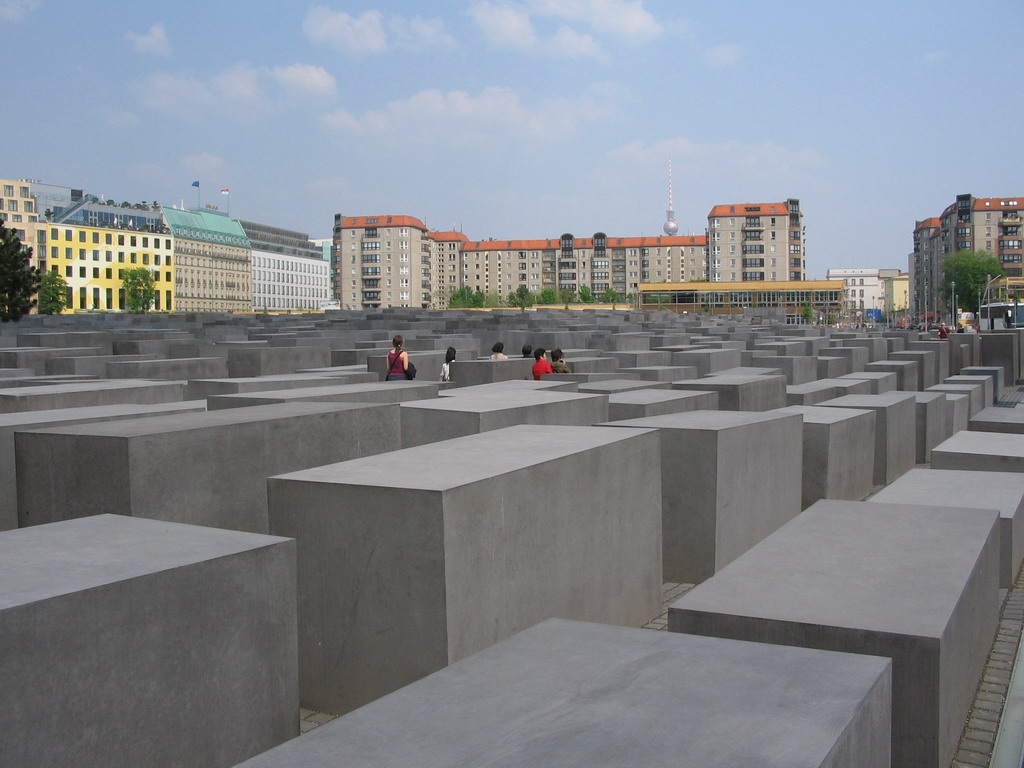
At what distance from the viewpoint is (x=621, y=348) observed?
2211cm

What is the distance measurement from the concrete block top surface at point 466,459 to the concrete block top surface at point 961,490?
1.85 m

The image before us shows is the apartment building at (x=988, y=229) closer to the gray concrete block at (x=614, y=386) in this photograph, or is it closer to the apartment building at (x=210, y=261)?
the apartment building at (x=210, y=261)

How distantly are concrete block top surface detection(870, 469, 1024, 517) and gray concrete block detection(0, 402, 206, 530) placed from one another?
4917mm

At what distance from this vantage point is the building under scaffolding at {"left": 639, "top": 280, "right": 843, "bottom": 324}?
9950cm

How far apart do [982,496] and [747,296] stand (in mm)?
96891

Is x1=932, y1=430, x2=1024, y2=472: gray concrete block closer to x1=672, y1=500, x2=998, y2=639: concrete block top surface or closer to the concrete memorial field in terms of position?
the concrete memorial field

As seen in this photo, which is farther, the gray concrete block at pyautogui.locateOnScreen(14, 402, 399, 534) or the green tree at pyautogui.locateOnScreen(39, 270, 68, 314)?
the green tree at pyautogui.locateOnScreen(39, 270, 68, 314)

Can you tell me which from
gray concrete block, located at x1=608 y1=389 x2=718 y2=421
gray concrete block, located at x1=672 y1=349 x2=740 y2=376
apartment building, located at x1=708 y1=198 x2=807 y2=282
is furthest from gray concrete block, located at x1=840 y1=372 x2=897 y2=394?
apartment building, located at x1=708 y1=198 x2=807 y2=282

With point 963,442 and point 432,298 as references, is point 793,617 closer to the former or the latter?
point 963,442

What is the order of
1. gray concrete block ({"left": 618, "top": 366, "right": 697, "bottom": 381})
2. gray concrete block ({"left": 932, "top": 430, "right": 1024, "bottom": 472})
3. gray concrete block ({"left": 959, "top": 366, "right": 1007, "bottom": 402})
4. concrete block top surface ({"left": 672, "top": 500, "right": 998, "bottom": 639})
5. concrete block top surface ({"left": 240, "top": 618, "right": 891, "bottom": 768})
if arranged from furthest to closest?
gray concrete block ({"left": 959, "top": 366, "right": 1007, "bottom": 402}) < gray concrete block ({"left": 618, "top": 366, "right": 697, "bottom": 381}) < gray concrete block ({"left": 932, "top": 430, "right": 1024, "bottom": 472}) < concrete block top surface ({"left": 672, "top": 500, "right": 998, "bottom": 639}) < concrete block top surface ({"left": 240, "top": 618, "right": 891, "bottom": 768})

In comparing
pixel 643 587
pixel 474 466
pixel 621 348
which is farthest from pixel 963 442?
pixel 621 348

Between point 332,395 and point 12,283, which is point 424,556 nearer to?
point 332,395

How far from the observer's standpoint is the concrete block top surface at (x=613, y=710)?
250 cm

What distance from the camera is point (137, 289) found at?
9200 centimetres
